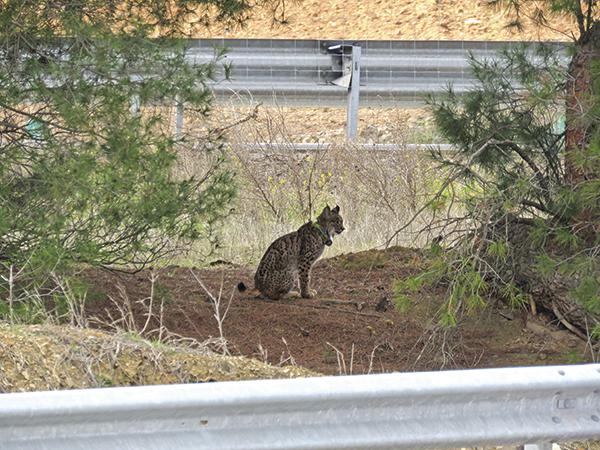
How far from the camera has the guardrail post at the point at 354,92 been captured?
45.2 feet

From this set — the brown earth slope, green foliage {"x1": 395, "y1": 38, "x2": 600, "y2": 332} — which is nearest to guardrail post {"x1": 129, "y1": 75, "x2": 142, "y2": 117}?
green foliage {"x1": 395, "y1": 38, "x2": 600, "y2": 332}

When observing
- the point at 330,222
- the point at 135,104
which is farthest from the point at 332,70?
the point at 135,104

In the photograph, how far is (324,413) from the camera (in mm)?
4043

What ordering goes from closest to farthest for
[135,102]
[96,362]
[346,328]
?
[96,362] < [135,102] < [346,328]

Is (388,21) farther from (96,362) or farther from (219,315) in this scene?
(96,362)

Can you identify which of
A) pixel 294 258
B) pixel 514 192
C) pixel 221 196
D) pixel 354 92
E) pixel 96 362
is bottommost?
pixel 294 258

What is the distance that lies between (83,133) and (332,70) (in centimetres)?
626

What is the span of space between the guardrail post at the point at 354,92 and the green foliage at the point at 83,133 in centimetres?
492

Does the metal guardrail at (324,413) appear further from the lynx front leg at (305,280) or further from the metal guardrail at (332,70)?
the metal guardrail at (332,70)

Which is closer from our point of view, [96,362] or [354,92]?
[96,362]

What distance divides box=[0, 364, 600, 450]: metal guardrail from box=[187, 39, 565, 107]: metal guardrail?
31.3ft

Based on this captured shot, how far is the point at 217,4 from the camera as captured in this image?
9.14 meters

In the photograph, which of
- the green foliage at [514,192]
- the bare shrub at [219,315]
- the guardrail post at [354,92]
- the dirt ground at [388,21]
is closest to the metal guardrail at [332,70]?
the guardrail post at [354,92]

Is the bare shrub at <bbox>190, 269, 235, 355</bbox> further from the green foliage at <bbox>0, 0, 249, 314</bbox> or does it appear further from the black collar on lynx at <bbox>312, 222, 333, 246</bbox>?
the black collar on lynx at <bbox>312, 222, 333, 246</bbox>
